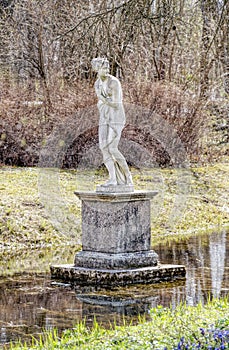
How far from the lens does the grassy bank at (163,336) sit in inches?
275

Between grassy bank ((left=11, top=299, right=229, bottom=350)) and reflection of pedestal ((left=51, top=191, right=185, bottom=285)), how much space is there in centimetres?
377

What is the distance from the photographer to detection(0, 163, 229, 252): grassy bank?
17.0 m

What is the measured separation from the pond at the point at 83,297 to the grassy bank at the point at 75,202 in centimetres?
287

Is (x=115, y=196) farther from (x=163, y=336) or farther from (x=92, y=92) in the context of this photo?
(x=92, y=92)

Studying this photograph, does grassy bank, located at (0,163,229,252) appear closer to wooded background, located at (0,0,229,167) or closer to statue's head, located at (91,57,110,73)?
wooded background, located at (0,0,229,167)

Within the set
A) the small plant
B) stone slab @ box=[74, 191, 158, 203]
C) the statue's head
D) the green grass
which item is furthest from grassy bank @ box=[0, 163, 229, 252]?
the small plant

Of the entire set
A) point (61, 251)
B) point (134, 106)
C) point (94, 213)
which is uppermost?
point (134, 106)

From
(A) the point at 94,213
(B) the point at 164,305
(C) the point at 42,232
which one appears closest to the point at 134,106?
(C) the point at 42,232

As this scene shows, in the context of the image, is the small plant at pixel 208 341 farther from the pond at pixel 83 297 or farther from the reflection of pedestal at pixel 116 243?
the reflection of pedestal at pixel 116 243

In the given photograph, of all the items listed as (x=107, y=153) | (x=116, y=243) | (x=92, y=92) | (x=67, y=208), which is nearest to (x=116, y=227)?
(x=116, y=243)

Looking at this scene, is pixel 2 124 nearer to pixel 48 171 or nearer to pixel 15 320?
pixel 48 171

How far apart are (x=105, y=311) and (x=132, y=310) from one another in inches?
12.2

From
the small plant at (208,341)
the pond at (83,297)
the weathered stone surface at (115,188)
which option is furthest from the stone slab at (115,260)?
the small plant at (208,341)

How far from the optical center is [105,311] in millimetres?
9836
